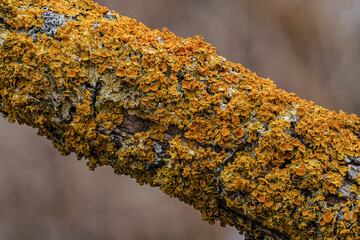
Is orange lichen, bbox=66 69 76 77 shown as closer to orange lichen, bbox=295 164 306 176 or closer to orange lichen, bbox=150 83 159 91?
orange lichen, bbox=150 83 159 91

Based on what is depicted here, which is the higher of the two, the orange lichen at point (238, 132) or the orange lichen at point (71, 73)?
the orange lichen at point (238, 132)

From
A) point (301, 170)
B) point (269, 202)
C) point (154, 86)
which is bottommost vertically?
point (269, 202)

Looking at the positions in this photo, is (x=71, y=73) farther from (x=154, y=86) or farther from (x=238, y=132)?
(x=238, y=132)

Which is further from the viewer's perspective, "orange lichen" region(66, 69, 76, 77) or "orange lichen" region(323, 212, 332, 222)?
"orange lichen" region(66, 69, 76, 77)

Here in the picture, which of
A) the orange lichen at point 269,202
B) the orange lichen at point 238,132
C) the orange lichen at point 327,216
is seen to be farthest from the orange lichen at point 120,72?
the orange lichen at point 327,216

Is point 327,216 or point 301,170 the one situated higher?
point 301,170

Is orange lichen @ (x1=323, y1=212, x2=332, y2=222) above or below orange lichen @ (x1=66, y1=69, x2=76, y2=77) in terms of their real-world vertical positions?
below

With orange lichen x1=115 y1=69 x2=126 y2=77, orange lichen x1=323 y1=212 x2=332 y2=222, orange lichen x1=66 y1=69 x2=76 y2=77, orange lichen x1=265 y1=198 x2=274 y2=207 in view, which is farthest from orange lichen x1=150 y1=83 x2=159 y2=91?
orange lichen x1=323 y1=212 x2=332 y2=222

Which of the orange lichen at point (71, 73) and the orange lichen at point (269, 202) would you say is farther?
the orange lichen at point (71, 73)

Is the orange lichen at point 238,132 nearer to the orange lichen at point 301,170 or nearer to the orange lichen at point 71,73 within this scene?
the orange lichen at point 301,170

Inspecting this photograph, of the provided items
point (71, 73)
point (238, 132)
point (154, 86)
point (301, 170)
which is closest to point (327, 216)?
point (301, 170)

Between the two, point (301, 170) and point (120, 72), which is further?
point (120, 72)

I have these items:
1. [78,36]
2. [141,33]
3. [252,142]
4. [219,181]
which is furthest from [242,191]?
[78,36]

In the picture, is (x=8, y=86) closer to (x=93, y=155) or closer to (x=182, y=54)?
(x=93, y=155)
